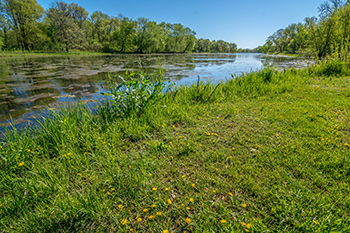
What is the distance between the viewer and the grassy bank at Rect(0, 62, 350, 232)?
1.65 meters

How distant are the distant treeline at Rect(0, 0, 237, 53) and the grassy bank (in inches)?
1738

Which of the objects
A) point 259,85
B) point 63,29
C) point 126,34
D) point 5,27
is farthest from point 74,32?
point 259,85

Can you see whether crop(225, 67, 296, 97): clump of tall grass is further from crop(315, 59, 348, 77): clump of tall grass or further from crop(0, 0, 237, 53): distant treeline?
crop(0, 0, 237, 53): distant treeline

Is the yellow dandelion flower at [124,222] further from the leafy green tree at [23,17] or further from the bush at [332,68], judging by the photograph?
the leafy green tree at [23,17]

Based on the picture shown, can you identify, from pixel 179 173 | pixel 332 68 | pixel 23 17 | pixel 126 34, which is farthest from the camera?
pixel 126 34

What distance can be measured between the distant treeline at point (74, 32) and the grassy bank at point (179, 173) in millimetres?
44157

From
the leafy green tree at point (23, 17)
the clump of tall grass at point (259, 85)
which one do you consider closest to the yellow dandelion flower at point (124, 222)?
the clump of tall grass at point (259, 85)

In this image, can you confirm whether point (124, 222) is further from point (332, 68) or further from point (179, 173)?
point (332, 68)

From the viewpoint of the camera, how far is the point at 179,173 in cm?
230

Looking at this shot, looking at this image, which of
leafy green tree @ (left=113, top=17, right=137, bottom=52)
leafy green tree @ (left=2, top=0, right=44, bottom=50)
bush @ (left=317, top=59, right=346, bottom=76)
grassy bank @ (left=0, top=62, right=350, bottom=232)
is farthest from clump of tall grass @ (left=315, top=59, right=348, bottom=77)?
leafy green tree @ (left=113, top=17, right=137, bottom=52)

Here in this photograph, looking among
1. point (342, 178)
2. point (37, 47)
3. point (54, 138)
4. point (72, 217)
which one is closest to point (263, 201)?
point (342, 178)

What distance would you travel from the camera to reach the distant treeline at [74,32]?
3406 cm

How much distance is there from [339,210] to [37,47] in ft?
170

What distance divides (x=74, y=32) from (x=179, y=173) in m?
47.1
